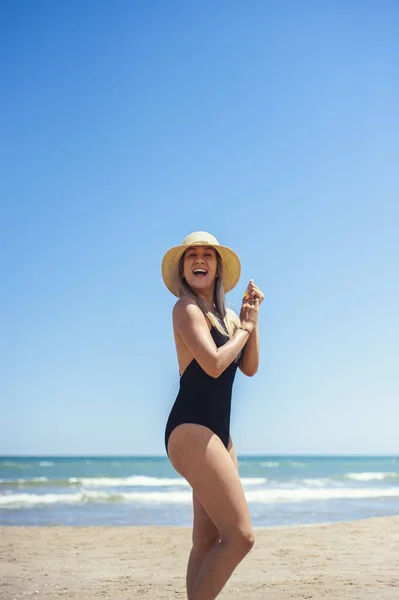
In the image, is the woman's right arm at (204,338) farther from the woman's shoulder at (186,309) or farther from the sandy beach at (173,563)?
the sandy beach at (173,563)

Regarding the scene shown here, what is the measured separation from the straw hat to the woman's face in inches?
1.7

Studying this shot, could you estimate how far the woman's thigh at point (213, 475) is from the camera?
9.27ft

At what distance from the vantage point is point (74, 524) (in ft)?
36.5

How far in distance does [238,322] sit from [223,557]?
1.21 metres

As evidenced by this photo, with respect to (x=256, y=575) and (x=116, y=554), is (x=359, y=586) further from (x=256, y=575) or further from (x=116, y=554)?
(x=116, y=554)

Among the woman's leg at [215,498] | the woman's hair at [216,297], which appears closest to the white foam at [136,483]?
the woman's hair at [216,297]

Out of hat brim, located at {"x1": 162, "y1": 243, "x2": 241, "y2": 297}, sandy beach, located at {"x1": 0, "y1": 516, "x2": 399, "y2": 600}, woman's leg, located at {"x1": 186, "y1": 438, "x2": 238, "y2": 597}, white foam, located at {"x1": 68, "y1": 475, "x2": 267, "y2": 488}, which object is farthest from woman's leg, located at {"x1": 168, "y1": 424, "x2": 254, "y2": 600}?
white foam, located at {"x1": 68, "y1": 475, "x2": 267, "y2": 488}

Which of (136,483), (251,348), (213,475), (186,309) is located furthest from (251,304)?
(136,483)

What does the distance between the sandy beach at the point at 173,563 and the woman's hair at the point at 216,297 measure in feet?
9.04

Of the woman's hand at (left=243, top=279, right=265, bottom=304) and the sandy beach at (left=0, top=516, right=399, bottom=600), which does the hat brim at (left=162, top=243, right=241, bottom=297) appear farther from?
the sandy beach at (left=0, top=516, right=399, bottom=600)

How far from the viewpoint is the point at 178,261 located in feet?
11.3

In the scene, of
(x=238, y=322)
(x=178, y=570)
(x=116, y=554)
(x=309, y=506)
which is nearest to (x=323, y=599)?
(x=178, y=570)

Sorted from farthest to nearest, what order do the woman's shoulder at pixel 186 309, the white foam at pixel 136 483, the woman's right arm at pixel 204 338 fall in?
the white foam at pixel 136 483 → the woman's shoulder at pixel 186 309 → the woman's right arm at pixel 204 338

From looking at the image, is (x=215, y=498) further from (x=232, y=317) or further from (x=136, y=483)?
(x=136, y=483)
